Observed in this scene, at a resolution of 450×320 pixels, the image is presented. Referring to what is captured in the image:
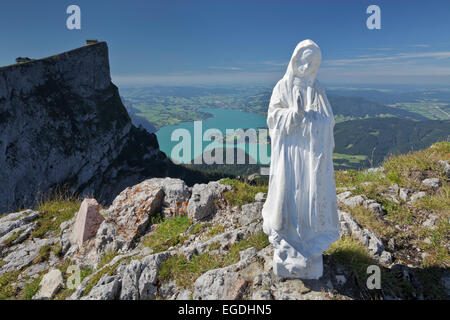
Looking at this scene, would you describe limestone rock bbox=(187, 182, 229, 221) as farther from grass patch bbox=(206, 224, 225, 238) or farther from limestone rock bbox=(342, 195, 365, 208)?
limestone rock bbox=(342, 195, 365, 208)

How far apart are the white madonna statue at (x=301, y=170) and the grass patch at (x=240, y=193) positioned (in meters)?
3.48

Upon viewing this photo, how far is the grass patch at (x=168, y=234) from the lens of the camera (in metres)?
6.81

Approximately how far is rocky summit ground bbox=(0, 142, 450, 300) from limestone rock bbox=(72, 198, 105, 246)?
0.03 meters

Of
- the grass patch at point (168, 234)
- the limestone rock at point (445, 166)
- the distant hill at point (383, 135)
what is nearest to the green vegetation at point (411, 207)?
the limestone rock at point (445, 166)

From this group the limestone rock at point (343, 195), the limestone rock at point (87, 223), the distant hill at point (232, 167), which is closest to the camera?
the limestone rock at point (87, 223)

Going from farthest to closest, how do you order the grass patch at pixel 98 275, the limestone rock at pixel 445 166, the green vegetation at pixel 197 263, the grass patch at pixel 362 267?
1. the limestone rock at pixel 445 166
2. the grass patch at pixel 98 275
3. the green vegetation at pixel 197 263
4. the grass patch at pixel 362 267

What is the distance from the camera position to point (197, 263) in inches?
222

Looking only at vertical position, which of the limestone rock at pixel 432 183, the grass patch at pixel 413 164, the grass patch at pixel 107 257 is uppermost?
the grass patch at pixel 413 164

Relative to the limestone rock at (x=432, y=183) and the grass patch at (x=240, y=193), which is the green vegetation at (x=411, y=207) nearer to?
the limestone rock at (x=432, y=183)

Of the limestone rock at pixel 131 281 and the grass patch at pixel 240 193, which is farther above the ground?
the grass patch at pixel 240 193

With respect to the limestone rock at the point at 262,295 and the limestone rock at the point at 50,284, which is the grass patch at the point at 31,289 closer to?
the limestone rock at the point at 50,284

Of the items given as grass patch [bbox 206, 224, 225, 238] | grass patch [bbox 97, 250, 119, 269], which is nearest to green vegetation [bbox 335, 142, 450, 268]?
grass patch [bbox 206, 224, 225, 238]

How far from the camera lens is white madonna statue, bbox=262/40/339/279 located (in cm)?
413

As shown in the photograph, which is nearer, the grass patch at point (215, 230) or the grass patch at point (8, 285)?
the grass patch at point (8, 285)
